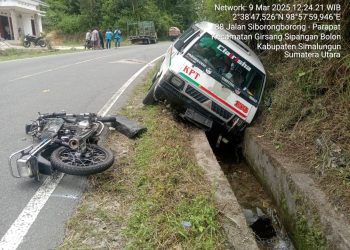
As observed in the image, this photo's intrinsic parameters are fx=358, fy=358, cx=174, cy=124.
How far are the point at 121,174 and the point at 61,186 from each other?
2.42 ft

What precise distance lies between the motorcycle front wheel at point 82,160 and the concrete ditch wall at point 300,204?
2.45 metres

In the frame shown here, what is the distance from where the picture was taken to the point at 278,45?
8031mm

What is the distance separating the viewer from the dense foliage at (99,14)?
1791 inches

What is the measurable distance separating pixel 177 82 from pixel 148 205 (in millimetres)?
3219

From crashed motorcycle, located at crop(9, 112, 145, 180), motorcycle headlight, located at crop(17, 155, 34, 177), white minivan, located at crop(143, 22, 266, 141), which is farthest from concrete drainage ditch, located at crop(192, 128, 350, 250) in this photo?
motorcycle headlight, located at crop(17, 155, 34, 177)

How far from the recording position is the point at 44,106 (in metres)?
7.77

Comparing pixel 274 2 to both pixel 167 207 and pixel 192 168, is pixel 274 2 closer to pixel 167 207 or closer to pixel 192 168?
pixel 192 168

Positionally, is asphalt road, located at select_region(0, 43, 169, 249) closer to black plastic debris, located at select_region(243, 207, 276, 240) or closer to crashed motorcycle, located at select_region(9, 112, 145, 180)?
crashed motorcycle, located at select_region(9, 112, 145, 180)

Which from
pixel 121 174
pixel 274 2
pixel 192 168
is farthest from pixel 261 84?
pixel 121 174

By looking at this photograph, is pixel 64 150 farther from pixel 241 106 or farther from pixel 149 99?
pixel 241 106

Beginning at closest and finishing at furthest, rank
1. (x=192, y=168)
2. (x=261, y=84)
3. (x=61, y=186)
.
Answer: (x=61, y=186)
(x=192, y=168)
(x=261, y=84)

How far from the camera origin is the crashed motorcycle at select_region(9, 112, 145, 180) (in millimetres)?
4148

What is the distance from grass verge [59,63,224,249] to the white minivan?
1.28 metres

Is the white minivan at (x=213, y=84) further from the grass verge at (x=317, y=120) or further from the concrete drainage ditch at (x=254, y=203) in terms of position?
the concrete drainage ditch at (x=254, y=203)
